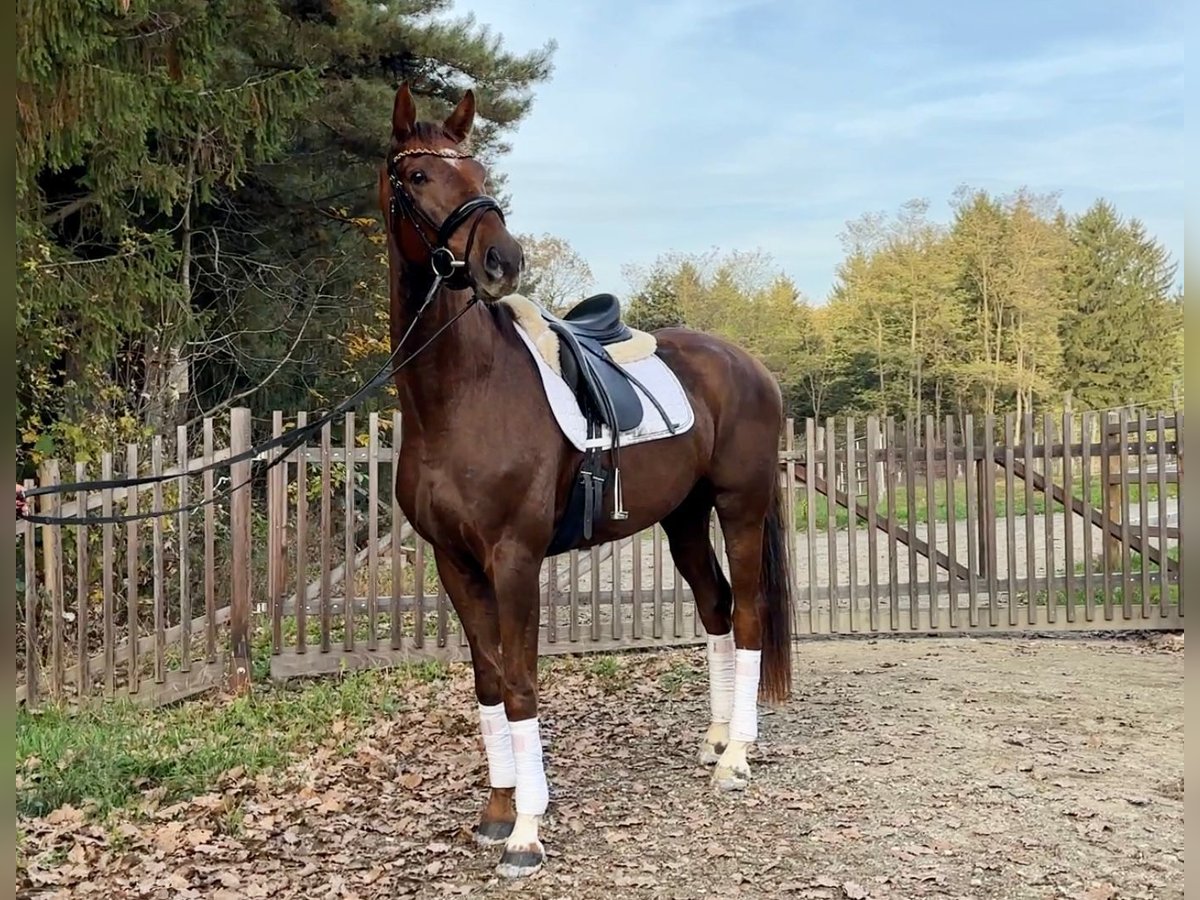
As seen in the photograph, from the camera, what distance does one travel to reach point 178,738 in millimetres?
4957

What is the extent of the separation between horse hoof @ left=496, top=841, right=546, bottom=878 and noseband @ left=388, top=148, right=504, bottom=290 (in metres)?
2.09

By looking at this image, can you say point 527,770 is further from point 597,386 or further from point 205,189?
point 205,189

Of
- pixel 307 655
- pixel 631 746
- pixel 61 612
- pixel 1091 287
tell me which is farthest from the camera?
pixel 1091 287

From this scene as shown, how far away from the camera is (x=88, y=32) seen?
594cm

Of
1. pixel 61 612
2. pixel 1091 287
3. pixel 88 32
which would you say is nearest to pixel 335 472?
pixel 61 612

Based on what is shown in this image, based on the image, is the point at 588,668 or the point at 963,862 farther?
the point at 588,668

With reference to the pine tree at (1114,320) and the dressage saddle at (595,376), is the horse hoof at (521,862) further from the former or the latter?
the pine tree at (1114,320)

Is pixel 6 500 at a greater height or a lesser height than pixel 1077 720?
greater

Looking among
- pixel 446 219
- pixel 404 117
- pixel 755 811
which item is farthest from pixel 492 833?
pixel 404 117

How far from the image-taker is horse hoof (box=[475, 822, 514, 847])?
3578mm

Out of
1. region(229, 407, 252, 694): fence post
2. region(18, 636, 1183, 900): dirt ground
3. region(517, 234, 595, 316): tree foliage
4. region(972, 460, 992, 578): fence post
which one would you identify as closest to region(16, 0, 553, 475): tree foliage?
region(229, 407, 252, 694): fence post

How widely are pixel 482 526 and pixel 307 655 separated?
3747mm

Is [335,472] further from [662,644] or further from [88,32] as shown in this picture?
[88,32]

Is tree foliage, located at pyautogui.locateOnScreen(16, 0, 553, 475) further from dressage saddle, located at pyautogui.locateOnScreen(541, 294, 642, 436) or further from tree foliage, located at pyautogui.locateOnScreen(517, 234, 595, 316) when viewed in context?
tree foliage, located at pyautogui.locateOnScreen(517, 234, 595, 316)
